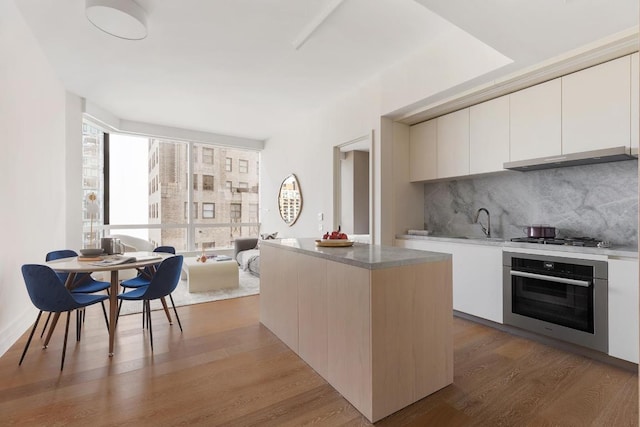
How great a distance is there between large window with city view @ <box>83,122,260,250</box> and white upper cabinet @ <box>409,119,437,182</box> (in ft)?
14.7

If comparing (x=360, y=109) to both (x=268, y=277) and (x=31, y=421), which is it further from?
(x=31, y=421)

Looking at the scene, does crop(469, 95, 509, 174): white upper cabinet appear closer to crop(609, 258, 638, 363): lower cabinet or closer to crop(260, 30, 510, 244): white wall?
crop(260, 30, 510, 244): white wall

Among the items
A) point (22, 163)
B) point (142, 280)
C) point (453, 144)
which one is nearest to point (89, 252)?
point (142, 280)

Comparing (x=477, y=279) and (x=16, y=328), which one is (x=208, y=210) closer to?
(x=16, y=328)

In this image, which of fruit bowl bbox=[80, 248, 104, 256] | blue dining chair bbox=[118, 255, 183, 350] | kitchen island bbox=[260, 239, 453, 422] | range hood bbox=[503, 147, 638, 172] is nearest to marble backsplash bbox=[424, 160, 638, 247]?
range hood bbox=[503, 147, 638, 172]

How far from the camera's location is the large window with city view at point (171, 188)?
18.3 ft

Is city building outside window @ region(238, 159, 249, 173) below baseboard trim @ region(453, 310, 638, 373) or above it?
above

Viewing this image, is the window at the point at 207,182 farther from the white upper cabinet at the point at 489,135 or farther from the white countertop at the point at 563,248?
the white upper cabinet at the point at 489,135

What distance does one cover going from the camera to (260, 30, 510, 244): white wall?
290 cm

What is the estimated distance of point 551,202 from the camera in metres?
2.96

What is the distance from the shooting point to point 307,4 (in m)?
2.54

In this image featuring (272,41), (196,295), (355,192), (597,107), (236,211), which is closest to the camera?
(597,107)

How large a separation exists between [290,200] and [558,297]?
454cm

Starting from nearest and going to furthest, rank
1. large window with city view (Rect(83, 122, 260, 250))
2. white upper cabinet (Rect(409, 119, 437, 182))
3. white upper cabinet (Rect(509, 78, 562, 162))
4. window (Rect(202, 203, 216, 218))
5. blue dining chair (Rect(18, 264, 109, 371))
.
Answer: blue dining chair (Rect(18, 264, 109, 371))
white upper cabinet (Rect(509, 78, 562, 162))
white upper cabinet (Rect(409, 119, 437, 182))
large window with city view (Rect(83, 122, 260, 250))
window (Rect(202, 203, 216, 218))
